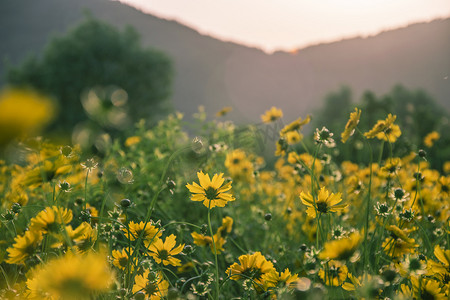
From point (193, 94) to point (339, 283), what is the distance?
46.0 meters

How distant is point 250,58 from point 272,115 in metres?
41.5

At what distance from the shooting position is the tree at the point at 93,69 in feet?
47.9

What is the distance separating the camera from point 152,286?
836 mm

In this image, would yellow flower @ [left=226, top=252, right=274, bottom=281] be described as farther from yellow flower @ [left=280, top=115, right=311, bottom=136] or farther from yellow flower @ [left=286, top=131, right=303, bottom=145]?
yellow flower @ [left=286, top=131, right=303, bottom=145]

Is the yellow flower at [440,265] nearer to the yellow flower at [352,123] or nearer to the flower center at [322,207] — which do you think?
the flower center at [322,207]

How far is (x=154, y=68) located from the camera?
16547 millimetres

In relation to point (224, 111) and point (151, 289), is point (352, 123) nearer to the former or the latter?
point (151, 289)

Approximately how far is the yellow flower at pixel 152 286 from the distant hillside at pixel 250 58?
99.1 feet

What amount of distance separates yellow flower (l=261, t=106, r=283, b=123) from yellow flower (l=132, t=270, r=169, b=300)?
4.08 feet

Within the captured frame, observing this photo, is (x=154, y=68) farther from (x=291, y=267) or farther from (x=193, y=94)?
(x=193, y=94)

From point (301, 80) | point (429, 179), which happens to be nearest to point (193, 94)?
point (301, 80)

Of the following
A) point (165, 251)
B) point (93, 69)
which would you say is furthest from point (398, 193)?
point (93, 69)

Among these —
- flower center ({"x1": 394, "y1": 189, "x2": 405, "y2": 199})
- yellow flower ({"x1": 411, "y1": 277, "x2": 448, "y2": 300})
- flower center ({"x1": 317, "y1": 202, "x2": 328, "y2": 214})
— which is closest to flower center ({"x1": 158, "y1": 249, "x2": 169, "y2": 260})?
flower center ({"x1": 317, "y1": 202, "x2": 328, "y2": 214})

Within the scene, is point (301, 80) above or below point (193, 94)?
above
